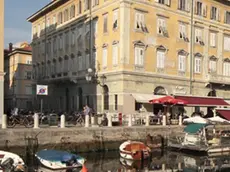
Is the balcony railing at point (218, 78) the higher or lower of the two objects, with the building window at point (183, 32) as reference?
lower

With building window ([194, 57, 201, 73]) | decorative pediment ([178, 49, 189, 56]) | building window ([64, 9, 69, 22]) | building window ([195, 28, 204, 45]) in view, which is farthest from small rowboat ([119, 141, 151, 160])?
building window ([64, 9, 69, 22])

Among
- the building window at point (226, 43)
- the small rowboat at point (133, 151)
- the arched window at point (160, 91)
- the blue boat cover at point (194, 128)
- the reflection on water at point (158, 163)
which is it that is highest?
the building window at point (226, 43)

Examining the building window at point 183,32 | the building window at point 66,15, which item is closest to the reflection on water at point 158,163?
the building window at point 183,32

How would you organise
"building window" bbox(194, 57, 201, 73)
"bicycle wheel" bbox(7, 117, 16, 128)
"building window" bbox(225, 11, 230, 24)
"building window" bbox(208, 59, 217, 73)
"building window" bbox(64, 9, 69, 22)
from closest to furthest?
1. "bicycle wheel" bbox(7, 117, 16, 128)
2. "building window" bbox(194, 57, 201, 73)
3. "building window" bbox(208, 59, 217, 73)
4. "building window" bbox(64, 9, 69, 22)
5. "building window" bbox(225, 11, 230, 24)

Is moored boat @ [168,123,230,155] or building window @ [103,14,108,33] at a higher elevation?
building window @ [103,14,108,33]

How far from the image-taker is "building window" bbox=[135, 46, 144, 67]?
122ft

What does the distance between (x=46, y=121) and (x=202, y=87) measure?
20318 millimetres

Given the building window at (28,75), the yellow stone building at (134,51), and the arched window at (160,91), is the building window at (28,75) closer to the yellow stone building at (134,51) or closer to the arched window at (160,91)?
the yellow stone building at (134,51)

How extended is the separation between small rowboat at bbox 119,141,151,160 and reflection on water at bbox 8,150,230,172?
1.09ft

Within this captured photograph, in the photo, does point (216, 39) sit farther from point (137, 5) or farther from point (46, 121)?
point (46, 121)

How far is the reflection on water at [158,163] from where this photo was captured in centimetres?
2208

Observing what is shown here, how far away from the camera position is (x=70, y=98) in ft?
150

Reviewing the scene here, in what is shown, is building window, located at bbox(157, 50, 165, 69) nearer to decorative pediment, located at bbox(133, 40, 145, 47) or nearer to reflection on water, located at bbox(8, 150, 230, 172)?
decorative pediment, located at bbox(133, 40, 145, 47)

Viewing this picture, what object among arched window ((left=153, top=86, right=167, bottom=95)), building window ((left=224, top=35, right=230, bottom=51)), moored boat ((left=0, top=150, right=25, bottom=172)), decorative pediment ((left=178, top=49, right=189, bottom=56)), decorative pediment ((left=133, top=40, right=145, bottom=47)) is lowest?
moored boat ((left=0, top=150, right=25, bottom=172))
